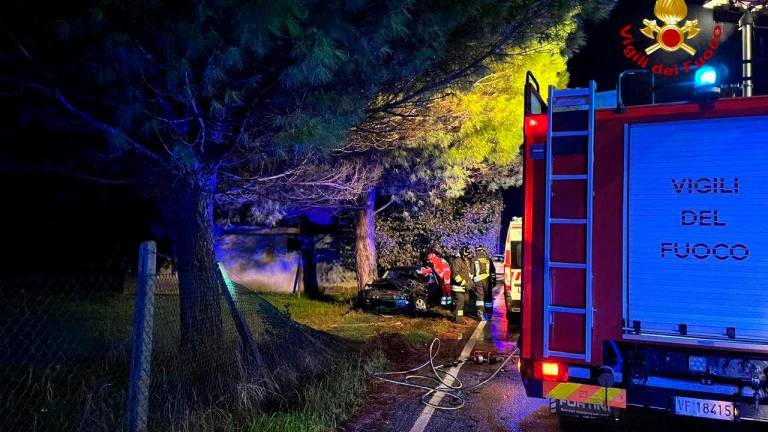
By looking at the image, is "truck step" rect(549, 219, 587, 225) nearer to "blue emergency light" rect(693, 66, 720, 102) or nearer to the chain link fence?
"blue emergency light" rect(693, 66, 720, 102)

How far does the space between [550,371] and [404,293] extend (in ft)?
27.7

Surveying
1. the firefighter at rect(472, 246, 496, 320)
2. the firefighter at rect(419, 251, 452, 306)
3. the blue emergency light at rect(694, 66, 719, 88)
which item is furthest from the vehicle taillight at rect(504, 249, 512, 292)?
the blue emergency light at rect(694, 66, 719, 88)

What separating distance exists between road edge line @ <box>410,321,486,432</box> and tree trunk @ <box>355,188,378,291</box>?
4679mm

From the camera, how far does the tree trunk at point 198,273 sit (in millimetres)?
6090

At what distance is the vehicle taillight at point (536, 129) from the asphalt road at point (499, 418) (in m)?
2.69

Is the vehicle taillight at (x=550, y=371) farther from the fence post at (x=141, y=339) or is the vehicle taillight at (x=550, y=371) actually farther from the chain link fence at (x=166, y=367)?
the fence post at (x=141, y=339)

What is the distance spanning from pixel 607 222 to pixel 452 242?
41.8ft

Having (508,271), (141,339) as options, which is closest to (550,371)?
(141,339)

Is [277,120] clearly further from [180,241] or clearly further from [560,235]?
[560,235]

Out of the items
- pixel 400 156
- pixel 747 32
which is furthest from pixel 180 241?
pixel 747 32

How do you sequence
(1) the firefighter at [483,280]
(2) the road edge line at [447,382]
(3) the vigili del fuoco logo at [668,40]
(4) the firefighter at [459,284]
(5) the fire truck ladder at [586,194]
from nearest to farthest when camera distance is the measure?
(5) the fire truck ladder at [586,194], (2) the road edge line at [447,382], (4) the firefighter at [459,284], (1) the firefighter at [483,280], (3) the vigili del fuoco logo at [668,40]

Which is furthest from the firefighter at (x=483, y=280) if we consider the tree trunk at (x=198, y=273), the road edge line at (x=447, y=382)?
the tree trunk at (x=198, y=273)

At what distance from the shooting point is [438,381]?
7207mm

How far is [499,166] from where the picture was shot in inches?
626
